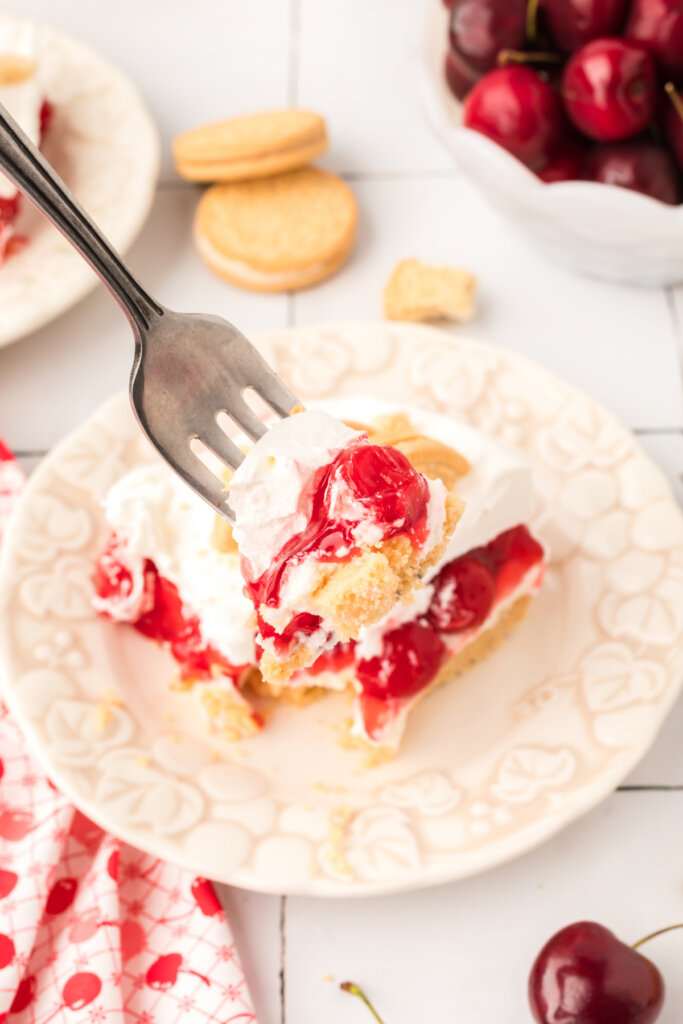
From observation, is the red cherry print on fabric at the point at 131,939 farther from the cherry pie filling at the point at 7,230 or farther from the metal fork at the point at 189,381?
the cherry pie filling at the point at 7,230

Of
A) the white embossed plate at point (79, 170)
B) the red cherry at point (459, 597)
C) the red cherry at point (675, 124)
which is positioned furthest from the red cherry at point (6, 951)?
the red cherry at point (675, 124)

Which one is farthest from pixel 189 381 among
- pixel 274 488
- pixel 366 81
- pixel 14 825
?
pixel 366 81

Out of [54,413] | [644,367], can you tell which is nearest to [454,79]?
[644,367]

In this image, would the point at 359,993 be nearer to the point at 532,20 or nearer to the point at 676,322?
the point at 676,322

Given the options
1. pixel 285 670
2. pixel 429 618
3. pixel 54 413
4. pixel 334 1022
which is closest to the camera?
pixel 285 670

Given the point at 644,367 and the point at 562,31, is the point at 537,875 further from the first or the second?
the point at 562,31

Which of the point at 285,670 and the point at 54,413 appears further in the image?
the point at 54,413

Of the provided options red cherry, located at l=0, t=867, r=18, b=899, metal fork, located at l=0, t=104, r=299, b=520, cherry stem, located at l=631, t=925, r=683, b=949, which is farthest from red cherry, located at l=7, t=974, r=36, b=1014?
cherry stem, located at l=631, t=925, r=683, b=949
